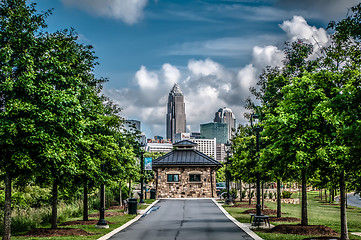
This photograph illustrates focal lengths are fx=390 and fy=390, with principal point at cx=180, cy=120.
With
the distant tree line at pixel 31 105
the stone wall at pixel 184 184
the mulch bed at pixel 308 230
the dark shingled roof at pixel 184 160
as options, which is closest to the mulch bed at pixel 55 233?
the distant tree line at pixel 31 105

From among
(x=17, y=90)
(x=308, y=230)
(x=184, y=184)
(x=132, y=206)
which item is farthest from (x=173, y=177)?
(x=17, y=90)

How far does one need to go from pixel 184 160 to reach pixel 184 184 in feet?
10.4

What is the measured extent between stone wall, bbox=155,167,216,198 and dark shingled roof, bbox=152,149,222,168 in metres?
0.76

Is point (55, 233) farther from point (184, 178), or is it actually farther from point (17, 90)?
point (184, 178)

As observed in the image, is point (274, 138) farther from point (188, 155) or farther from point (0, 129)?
point (188, 155)

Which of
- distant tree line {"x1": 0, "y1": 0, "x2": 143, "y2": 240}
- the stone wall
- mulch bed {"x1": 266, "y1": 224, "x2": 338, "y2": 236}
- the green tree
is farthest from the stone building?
the green tree

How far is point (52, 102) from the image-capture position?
13.5m

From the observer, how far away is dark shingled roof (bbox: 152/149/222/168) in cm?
5112

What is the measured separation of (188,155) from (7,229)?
4150cm

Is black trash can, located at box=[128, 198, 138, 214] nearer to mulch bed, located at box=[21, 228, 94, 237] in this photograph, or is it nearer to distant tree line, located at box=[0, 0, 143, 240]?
mulch bed, located at box=[21, 228, 94, 237]

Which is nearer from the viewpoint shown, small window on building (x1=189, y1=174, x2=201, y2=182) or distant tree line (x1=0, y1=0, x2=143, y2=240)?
distant tree line (x1=0, y1=0, x2=143, y2=240)

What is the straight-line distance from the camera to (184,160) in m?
52.0

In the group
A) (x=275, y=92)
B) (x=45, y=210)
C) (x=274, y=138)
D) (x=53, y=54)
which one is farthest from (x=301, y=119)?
(x=45, y=210)

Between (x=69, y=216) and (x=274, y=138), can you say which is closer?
(x=274, y=138)
